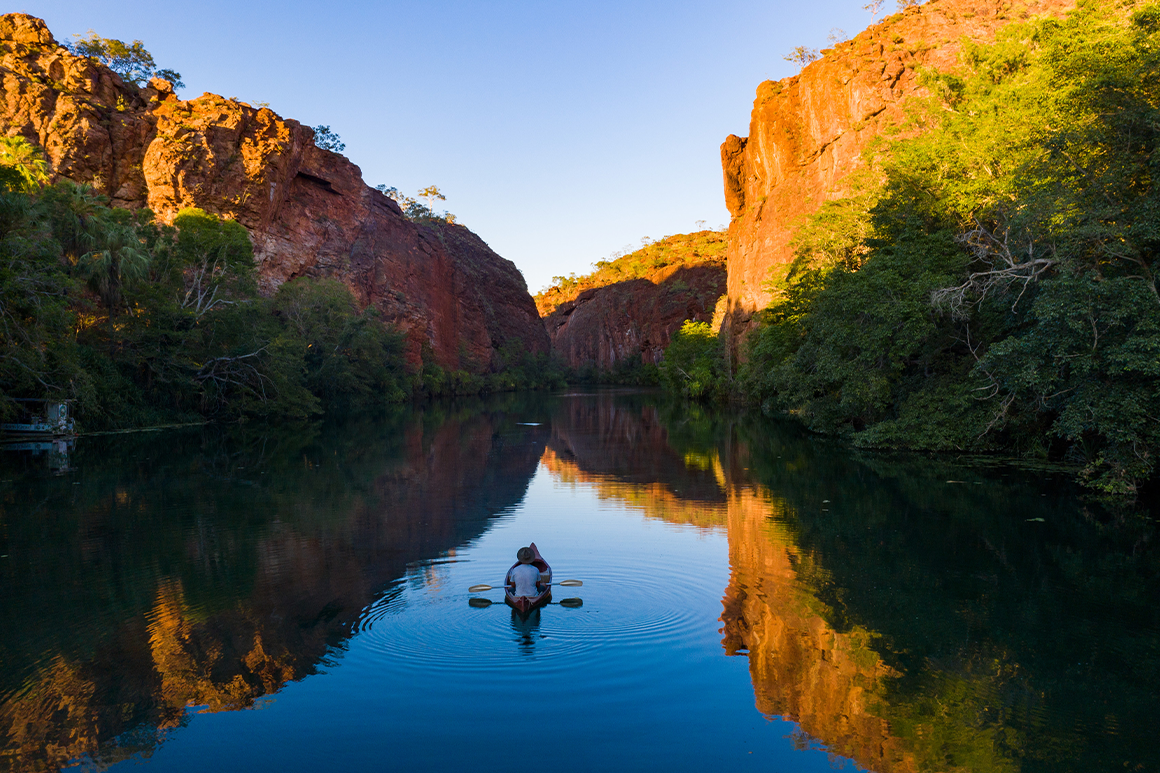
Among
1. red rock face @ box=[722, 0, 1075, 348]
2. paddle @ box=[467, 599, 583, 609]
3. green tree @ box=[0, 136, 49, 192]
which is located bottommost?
paddle @ box=[467, 599, 583, 609]

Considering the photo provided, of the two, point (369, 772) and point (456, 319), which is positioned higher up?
point (456, 319)

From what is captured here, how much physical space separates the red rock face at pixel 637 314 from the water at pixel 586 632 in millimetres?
94101

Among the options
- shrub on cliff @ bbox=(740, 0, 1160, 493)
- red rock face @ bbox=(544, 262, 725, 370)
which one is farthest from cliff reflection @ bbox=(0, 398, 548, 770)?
red rock face @ bbox=(544, 262, 725, 370)

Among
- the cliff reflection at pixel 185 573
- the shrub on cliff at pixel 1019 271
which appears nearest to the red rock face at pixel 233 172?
the cliff reflection at pixel 185 573

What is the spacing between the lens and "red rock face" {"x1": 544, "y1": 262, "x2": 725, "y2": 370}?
367ft

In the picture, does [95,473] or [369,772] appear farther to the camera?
[95,473]

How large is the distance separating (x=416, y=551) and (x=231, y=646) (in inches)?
142

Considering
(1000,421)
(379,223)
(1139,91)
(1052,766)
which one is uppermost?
(379,223)

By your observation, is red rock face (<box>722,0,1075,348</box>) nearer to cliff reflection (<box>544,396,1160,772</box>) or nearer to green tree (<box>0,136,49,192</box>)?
cliff reflection (<box>544,396,1160,772</box>)

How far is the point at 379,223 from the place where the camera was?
72688 millimetres

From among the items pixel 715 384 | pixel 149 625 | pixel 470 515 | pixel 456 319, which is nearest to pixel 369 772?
pixel 149 625

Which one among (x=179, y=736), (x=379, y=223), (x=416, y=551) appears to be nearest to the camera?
(x=179, y=736)

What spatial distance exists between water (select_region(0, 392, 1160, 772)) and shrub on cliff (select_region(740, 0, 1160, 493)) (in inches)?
102

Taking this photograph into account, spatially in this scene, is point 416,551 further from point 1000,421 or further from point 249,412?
point 249,412
